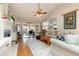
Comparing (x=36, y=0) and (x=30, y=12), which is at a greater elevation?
(x=30, y=12)

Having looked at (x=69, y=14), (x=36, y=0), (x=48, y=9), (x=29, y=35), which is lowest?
(x=29, y=35)

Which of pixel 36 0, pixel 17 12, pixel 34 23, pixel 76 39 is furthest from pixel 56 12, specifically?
pixel 36 0

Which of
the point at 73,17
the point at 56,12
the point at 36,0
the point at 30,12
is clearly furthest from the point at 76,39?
the point at 30,12

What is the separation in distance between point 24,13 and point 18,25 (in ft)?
9.66

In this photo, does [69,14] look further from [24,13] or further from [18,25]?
[18,25]

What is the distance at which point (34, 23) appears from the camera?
1233cm

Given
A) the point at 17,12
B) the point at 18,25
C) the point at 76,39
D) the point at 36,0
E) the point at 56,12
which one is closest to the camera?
the point at 36,0

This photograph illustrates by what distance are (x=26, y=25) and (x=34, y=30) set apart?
0.96m

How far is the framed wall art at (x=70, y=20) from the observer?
6.25 metres

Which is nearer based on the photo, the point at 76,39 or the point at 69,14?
the point at 76,39

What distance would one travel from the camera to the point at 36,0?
3.15 ft

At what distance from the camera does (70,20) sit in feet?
21.9

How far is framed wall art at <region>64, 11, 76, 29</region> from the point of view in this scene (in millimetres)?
6246

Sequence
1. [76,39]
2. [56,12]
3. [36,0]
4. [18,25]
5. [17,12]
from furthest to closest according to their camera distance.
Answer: [18,25], [17,12], [56,12], [76,39], [36,0]
